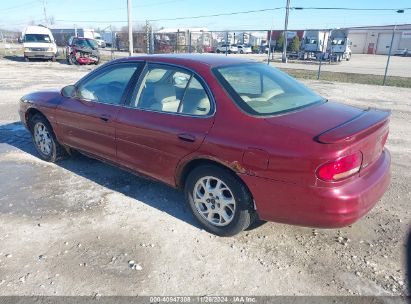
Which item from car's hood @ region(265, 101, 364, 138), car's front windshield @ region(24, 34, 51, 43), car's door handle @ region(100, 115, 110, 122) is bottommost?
car's door handle @ region(100, 115, 110, 122)

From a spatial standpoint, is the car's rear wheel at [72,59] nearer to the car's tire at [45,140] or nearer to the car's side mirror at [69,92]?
the car's tire at [45,140]

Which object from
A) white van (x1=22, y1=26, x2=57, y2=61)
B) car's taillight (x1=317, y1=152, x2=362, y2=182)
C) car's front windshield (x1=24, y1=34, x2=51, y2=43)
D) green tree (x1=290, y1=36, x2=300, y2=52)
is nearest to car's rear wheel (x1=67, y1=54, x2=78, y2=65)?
white van (x1=22, y1=26, x2=57, y2=61)

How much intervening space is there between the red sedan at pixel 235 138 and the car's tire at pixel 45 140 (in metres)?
0.82

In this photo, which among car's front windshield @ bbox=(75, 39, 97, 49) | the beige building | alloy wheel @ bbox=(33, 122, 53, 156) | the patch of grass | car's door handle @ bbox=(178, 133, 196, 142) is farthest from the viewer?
the beige building

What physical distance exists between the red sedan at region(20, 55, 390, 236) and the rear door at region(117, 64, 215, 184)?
0.04 ft

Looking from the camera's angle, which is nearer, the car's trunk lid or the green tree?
the car's trunk lid

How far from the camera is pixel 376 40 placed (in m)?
61.8

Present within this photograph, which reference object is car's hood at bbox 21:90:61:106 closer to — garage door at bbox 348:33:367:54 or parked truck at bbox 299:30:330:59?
parked truck at bbox 299:30:330:59

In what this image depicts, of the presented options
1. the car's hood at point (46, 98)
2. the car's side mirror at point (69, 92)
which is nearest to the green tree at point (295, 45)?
the car's hood at point (46, 98)

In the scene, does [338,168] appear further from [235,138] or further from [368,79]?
[368,79]

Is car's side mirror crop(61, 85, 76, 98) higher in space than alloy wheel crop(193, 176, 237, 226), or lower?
higher

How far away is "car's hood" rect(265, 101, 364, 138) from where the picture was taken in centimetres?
278

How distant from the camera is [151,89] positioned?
3.75 metres

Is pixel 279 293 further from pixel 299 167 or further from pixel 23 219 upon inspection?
pixel 23 219
